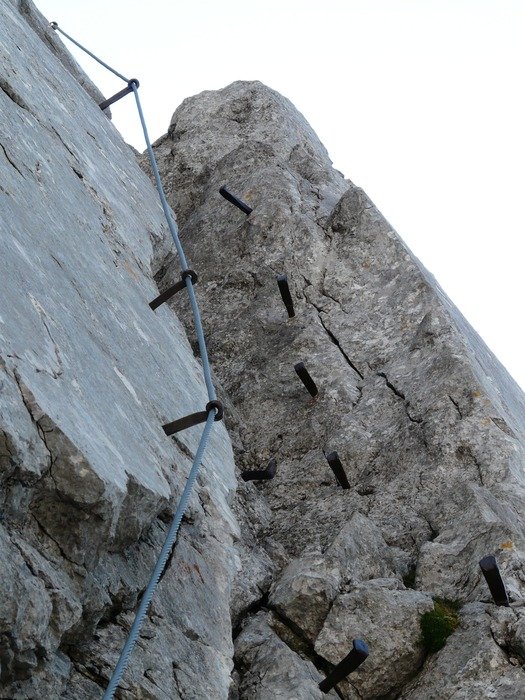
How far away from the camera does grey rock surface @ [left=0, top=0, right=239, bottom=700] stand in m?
4.36

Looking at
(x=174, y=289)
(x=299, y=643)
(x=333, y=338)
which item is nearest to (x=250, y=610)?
(x=299, y=643)

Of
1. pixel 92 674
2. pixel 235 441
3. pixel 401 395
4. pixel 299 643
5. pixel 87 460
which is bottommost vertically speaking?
pixel 299 643

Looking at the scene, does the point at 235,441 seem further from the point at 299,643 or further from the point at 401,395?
the point at 299,643

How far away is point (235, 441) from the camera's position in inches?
356

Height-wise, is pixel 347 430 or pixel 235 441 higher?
pixel 235 441

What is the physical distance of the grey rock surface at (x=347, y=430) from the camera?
644 cm

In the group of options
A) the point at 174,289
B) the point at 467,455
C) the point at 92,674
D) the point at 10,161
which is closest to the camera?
the point at 92,674

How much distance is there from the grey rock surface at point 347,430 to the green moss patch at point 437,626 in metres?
0.06

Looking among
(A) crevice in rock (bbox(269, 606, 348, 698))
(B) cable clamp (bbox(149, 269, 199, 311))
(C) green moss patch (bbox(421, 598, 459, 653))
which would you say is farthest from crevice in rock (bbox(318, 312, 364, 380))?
(A) crevice in rock (bbox(269, 606, 348, 698))

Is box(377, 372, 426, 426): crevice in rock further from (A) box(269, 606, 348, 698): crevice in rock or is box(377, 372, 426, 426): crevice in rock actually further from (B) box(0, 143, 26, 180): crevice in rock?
(B) box(0, 143, 26, 180): crevice in rock

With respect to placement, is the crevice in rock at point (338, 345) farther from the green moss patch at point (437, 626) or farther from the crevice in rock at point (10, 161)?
the crevice in rock at point (10, 161)

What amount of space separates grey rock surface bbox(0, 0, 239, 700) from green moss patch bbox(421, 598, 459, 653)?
1.54m

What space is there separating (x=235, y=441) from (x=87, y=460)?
4644 millimetres

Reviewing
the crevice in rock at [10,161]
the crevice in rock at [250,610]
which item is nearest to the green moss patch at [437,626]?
the crevice in rock at [250,610]
